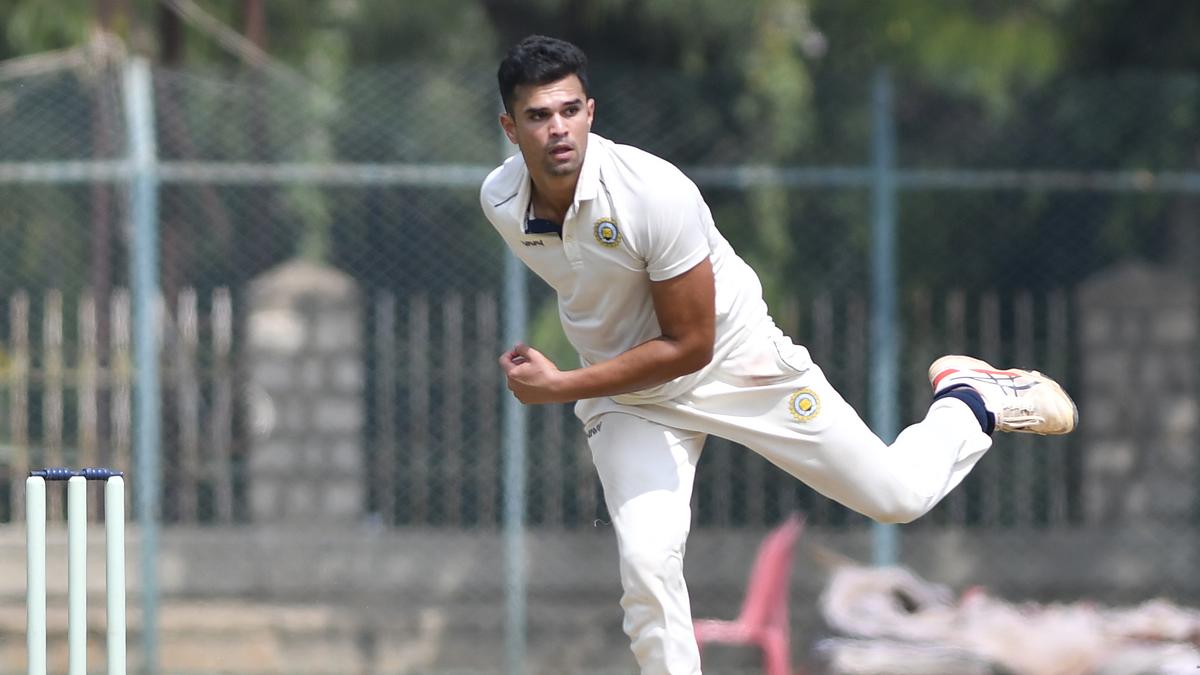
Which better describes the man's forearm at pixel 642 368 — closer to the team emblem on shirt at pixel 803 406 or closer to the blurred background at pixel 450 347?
the team emblem on shirt at pixel 803 406

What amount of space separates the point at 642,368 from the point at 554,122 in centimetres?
63

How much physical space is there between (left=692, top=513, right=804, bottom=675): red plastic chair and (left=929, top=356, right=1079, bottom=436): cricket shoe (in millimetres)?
1978

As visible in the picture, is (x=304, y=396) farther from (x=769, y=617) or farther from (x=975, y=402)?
(x=975, y=402)

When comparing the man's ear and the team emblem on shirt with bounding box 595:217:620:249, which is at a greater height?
the man's ear

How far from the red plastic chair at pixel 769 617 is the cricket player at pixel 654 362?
82.9 inches

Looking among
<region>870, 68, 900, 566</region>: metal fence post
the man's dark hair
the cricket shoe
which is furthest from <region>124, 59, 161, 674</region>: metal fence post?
the cricket shoe

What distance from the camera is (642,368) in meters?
4.18

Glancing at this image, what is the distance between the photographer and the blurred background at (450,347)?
24.0 feet

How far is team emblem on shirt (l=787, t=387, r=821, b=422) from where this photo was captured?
14.6ft

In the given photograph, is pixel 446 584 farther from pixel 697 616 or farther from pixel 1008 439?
pixel 1008 439

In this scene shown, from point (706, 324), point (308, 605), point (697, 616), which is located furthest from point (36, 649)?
point (697, 616)

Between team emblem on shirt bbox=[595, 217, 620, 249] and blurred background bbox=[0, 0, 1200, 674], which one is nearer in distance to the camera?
team emblem on shirt bbox=[595, 217, 620, 249]

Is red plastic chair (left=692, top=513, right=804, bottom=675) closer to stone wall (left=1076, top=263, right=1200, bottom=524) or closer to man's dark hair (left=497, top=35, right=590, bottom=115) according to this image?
stone wall (left=1076, top=263, right=1200, bottom=524)

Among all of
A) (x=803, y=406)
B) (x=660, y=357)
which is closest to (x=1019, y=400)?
(x=803, y=406)
